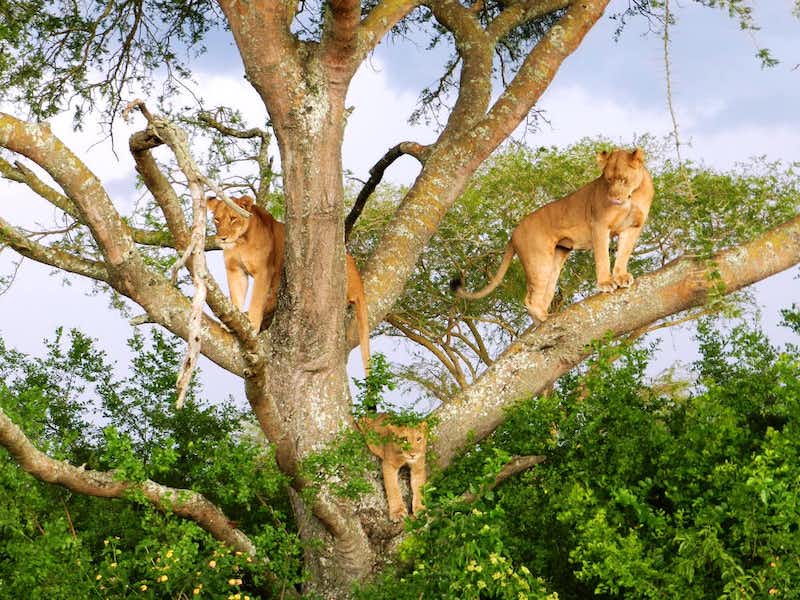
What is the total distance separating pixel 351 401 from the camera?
6926 millimetres

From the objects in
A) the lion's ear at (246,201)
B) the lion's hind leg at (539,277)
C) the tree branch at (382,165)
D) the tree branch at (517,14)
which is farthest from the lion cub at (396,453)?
the tree branch at (517,14)

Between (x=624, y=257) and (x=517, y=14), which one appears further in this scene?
(x=517, y=14)

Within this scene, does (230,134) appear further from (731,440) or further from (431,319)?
(431,319)

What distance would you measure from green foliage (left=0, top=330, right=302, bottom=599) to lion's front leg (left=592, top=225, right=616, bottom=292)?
256cm

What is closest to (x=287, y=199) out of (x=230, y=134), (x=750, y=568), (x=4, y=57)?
(x=230, y=134)

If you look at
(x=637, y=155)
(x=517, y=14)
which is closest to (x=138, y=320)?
(x=637, y=155)

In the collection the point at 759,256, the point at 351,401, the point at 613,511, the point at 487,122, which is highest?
the point at 487,122

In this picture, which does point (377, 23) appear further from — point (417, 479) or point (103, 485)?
point (103, 485)

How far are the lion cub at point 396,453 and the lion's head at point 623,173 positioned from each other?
2.15 meters

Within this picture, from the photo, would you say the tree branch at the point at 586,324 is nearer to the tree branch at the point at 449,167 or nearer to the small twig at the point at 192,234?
the tree branch at the point at 449,167

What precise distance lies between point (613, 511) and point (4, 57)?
6.80m

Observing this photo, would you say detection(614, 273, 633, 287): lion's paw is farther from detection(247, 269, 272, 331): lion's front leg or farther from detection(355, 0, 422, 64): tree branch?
detection(247, 269, 272, 331): lion's front leg

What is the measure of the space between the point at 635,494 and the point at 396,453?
1.51 m

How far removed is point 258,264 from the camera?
7.33 m
